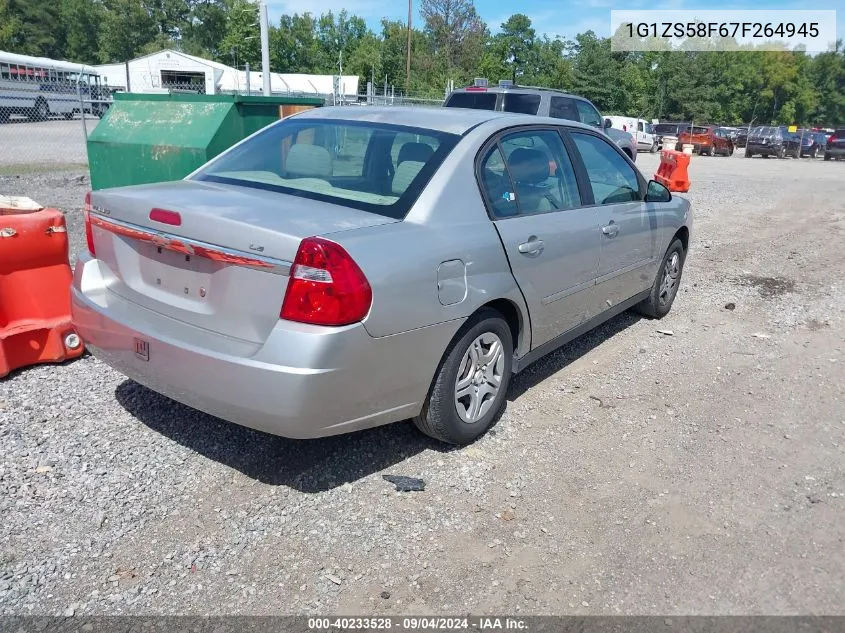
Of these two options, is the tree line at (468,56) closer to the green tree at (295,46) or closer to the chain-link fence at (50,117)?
the green tree at (295,46)

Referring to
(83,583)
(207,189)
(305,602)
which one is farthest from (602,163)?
(83,583)

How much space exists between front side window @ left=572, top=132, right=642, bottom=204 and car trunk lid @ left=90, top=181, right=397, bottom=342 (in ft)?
6.61

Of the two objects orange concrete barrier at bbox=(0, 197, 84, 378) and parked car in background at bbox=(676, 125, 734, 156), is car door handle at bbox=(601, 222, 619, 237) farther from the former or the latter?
parked car in background at bbox=(676, 125, 734, 156)

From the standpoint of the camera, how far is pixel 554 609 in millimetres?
2619

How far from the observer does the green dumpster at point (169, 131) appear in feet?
23.4

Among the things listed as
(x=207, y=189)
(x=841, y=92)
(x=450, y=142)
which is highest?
(x=841, y=92)

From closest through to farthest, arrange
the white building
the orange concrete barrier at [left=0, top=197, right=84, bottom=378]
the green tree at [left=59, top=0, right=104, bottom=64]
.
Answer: the orange concrete barrier at [left=0, top=197, right=84, bottom=378] < the white building < the green tree at [left=59, top=0, right=104, bottom=64]

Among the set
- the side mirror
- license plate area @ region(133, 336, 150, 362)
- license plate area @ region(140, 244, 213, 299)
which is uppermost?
the side mirror

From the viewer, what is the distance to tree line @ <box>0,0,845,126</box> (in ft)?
229

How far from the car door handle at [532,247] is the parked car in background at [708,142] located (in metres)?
35.0

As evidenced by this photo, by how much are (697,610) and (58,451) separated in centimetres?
296

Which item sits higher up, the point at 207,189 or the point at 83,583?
the point at 207,189

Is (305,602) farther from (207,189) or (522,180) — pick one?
(522,180)

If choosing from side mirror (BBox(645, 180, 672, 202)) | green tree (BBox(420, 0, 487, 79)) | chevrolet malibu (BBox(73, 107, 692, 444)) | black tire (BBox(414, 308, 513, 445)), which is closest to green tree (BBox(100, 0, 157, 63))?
green tree (BBox(420, 0, 487, 79))
